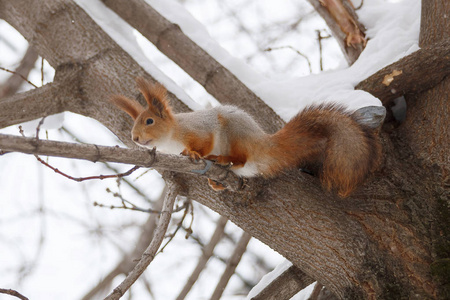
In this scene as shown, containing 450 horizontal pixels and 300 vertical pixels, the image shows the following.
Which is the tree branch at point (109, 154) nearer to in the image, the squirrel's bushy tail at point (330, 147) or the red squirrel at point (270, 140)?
the red squirrel at point (270, 140)

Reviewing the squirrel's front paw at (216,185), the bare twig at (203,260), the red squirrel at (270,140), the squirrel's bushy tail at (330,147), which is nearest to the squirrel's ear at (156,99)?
the red squirrel at (270,140)

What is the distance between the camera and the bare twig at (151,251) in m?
1.64

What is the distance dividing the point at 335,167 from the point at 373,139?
208mm

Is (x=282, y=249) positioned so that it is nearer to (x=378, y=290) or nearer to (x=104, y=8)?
(x=378, y=290)

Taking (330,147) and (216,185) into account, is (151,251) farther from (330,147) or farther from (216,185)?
(330,147)

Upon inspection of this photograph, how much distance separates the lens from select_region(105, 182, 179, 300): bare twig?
1643 millimetres

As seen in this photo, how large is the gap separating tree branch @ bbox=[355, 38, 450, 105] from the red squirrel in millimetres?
371

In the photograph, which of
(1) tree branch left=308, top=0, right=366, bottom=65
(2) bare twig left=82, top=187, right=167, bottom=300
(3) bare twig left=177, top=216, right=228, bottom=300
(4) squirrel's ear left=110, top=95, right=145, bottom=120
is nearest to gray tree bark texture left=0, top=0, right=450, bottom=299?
(4) squirrel's ear left=110, top=95, right=145, bottom=120

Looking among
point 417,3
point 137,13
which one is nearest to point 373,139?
point 417,3

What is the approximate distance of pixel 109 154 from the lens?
129 centimetres

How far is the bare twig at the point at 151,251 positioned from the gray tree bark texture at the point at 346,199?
7 cm

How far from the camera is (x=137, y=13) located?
2.66m

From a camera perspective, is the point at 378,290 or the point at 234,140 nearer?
the point at 378,290

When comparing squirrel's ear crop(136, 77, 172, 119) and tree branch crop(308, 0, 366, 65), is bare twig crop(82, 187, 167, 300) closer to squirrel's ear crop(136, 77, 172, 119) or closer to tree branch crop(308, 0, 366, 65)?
squirrel's ear crop(136, 77, 172, 119)
